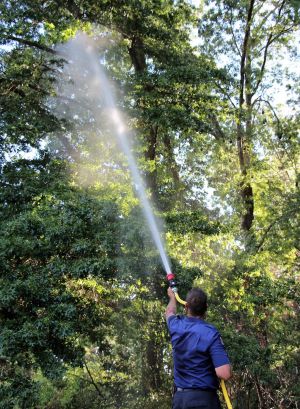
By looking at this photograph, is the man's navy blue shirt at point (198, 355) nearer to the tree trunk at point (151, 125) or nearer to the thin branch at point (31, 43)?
the thin branch at point (31, 43)

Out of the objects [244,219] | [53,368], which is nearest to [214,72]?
[244,219]

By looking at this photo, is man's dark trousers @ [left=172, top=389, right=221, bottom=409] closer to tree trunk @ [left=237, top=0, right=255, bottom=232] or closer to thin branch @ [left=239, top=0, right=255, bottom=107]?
tree trunk @ [left=237, top=0, right=255, bottom=232]

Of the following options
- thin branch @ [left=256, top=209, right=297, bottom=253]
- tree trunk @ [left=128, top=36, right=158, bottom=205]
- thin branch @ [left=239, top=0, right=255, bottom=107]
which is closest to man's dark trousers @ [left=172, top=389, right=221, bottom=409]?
tree trunk @ [left=128, top=36, right=158, bottom=205]

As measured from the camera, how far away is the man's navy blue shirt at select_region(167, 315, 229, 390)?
290 centimetres

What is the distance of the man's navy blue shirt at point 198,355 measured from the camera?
2.90 meters

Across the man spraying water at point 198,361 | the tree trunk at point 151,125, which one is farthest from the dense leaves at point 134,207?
the man spraying water at point 198,361

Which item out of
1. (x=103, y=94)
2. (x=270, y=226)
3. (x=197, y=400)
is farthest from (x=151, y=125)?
(x=197, y=400)

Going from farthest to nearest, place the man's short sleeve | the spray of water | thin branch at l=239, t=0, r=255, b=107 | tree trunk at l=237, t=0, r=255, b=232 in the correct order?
tree trunk at l=237, t=0, r=255, b=232 < thin branch at l=239, t=0, r=255, b=107 < the spray of water < the man's short sleeve

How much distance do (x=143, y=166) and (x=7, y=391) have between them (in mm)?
6633

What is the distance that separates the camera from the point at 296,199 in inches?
498

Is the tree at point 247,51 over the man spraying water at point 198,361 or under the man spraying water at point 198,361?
over

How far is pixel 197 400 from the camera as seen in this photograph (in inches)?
114

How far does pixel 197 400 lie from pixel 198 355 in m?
0.29

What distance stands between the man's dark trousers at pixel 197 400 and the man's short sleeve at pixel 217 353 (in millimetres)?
232
